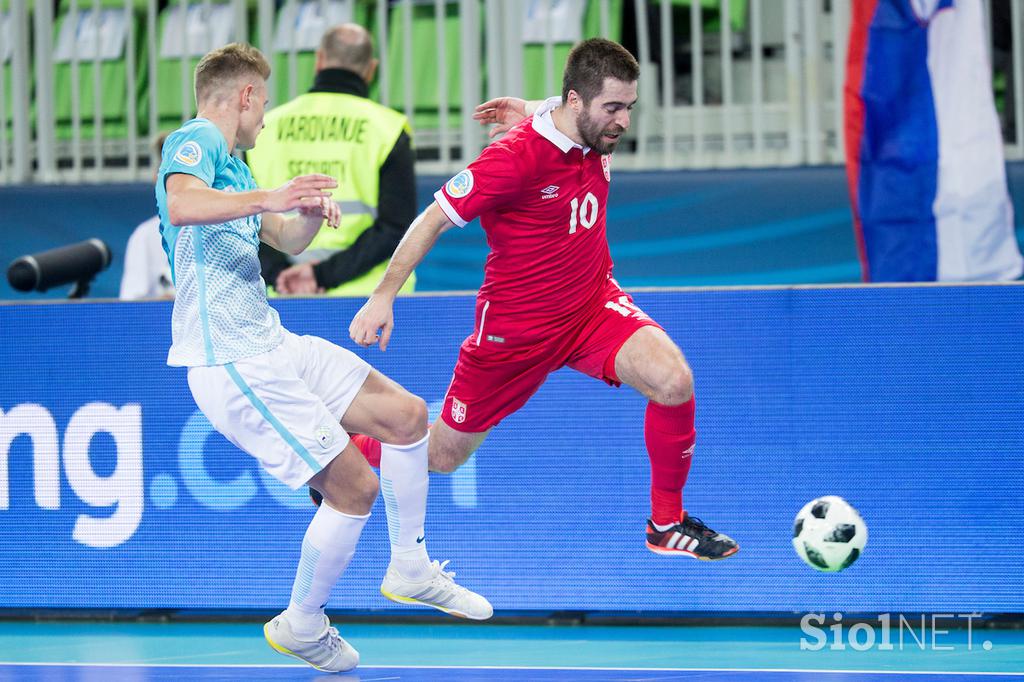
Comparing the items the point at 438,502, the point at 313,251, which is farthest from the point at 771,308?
the point at 313,251

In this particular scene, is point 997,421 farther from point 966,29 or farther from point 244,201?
point 244,201

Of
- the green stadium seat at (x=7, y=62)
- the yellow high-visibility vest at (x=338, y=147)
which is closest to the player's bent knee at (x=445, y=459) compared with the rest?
the yellow high-visibility vest at (x=338, y=147)

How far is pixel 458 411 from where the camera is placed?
5.36 m

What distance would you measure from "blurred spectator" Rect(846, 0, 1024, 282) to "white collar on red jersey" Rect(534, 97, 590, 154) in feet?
8.45

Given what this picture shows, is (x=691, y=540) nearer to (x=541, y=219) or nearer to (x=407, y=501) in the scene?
(x=407, y=501)

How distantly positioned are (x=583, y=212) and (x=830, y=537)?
145 centimetres

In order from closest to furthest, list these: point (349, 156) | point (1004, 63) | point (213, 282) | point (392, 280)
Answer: point (213, 282)
point (392, 280)
point (349, 156)
point (1004, 63)

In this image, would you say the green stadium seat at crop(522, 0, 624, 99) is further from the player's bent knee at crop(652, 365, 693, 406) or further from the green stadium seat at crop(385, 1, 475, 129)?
the player's bent knee at crop(652, 365, 693, 406)

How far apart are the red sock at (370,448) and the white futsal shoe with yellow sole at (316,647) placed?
708 millimetres

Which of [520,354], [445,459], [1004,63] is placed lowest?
[445,459]

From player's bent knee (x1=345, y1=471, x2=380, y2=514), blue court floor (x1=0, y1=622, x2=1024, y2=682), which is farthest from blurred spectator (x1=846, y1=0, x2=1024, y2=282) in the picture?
player's bent knee (x1=345, y1=471, x2=380, y2=514)

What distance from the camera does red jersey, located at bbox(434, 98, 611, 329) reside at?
16.5 ft

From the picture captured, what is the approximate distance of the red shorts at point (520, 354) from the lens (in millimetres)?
5160

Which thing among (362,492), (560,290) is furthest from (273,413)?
(560,290)
